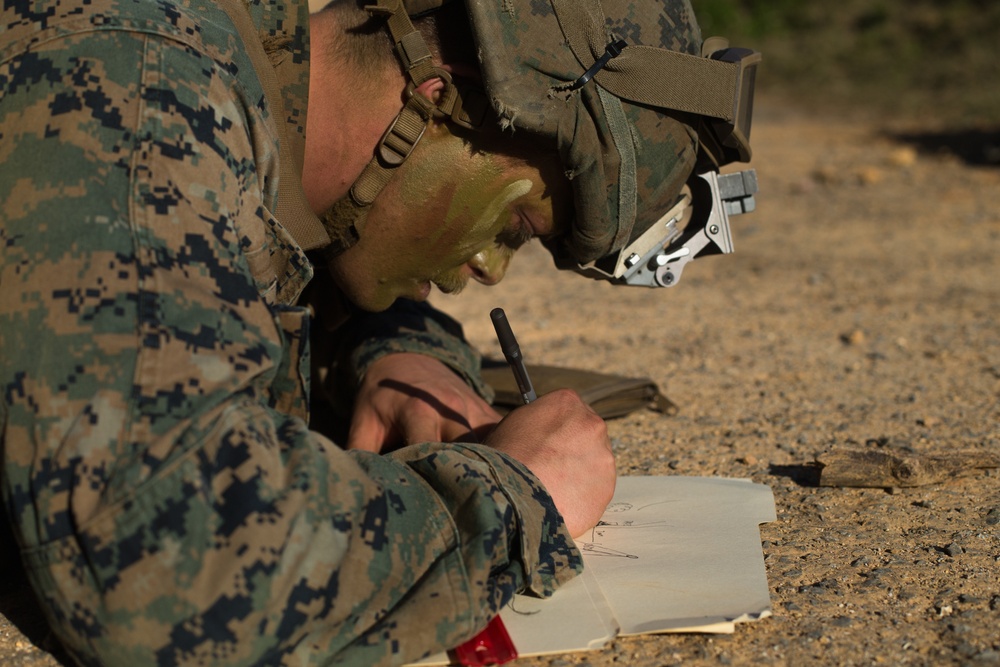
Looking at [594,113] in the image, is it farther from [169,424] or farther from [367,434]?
[169,424]

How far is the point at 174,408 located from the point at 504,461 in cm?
59

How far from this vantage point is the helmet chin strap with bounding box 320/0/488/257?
2.12m

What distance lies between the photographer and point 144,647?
1.46m

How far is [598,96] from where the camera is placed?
7.12 ft

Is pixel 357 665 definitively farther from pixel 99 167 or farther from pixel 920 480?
pixel 920 480

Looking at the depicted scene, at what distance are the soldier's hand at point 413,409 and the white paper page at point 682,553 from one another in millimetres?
382

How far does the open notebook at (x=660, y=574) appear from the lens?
182 cm

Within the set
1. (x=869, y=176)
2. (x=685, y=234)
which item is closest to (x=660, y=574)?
(x=685, y=234)

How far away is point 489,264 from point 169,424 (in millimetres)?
1185

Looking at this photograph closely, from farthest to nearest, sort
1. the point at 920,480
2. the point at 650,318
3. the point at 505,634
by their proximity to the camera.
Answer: the point at 650,318 → the point at 920,480 → the point at 505,634

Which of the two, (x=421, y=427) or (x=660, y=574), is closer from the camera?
(x=660, y=574)

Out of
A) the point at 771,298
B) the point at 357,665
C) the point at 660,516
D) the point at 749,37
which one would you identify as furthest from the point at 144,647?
the point at 749,37

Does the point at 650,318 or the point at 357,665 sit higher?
the point at 357,665

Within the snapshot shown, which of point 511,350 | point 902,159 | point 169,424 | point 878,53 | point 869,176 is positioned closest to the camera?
point 169,424
